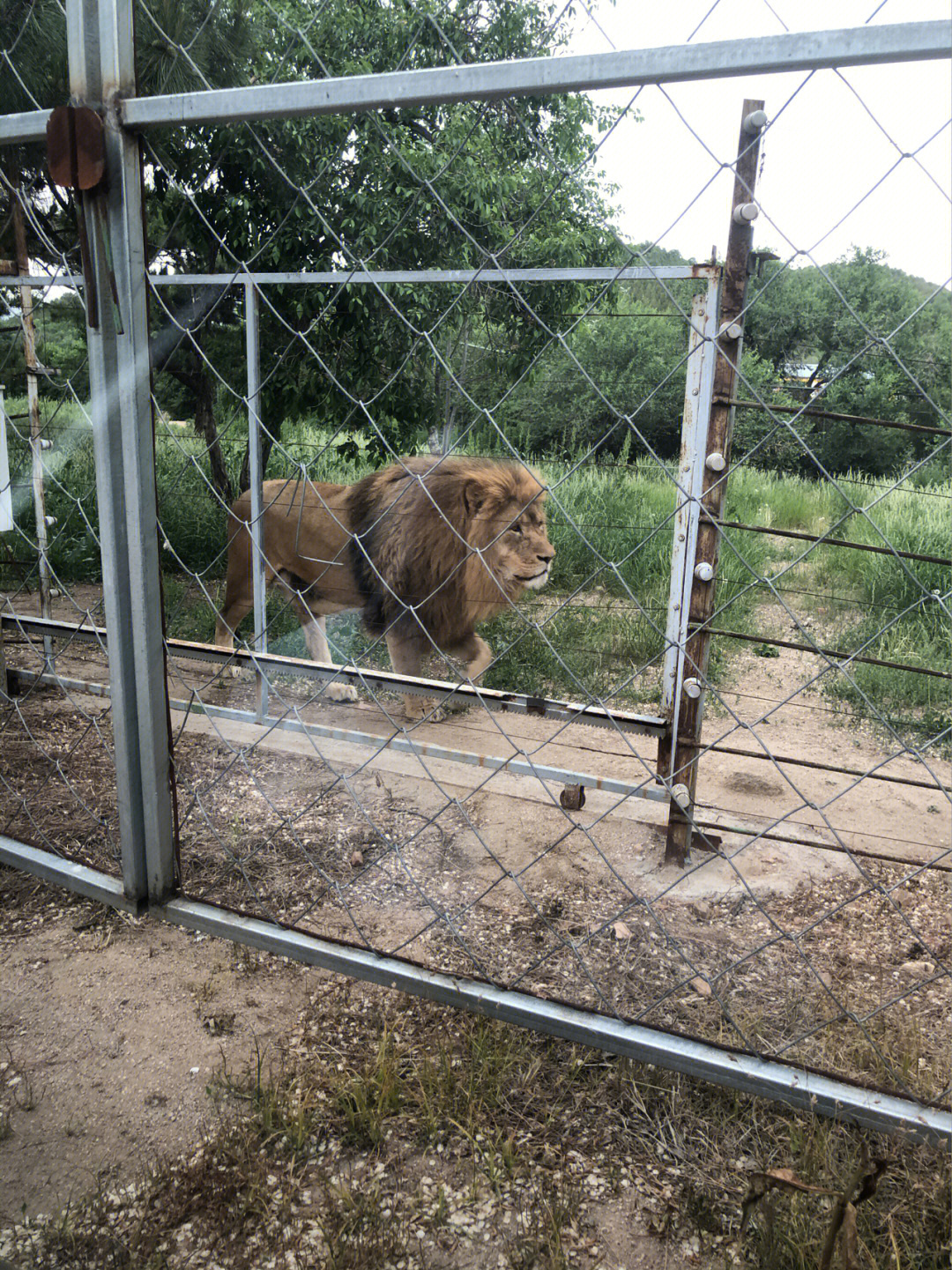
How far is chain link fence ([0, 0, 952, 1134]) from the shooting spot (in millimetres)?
1810

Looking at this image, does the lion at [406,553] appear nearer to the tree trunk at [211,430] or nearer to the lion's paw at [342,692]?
the lion's paw at [342,692]

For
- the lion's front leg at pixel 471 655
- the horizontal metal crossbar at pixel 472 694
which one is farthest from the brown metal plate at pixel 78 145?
the lion's front leg at pixel 471 655

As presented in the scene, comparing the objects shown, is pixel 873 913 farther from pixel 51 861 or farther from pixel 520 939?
pixel 51 861

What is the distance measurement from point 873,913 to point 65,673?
4529 millimetres

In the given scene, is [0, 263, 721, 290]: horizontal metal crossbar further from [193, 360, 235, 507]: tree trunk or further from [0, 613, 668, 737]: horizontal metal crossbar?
[0, 613, 668, 737]: horizontal metal crossbar

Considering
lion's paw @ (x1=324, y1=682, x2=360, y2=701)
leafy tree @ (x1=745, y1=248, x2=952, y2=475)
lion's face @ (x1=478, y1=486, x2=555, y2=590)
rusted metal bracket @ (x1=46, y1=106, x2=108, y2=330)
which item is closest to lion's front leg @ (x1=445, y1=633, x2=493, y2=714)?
lion's paw @ (x1=324, y1=682, x2=360, y2=701)

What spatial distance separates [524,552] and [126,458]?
236 cm

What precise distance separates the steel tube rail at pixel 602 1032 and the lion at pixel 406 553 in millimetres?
1884

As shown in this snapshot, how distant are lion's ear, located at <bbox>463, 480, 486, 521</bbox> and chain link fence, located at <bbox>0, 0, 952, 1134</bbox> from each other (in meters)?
0.03

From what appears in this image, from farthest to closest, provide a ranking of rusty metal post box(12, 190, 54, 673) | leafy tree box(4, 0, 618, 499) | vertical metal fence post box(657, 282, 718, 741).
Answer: rusty metal post box(12, 190, 54, 673) < leafy tree box(4, 0, 618, 499) < vertical metal fence post box(657, 282, 718, 741)

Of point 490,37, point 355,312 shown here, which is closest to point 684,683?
point 355,312

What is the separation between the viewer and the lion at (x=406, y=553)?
3.83m

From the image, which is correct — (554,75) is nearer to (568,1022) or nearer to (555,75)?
(555,75)

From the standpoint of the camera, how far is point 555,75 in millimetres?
1438
